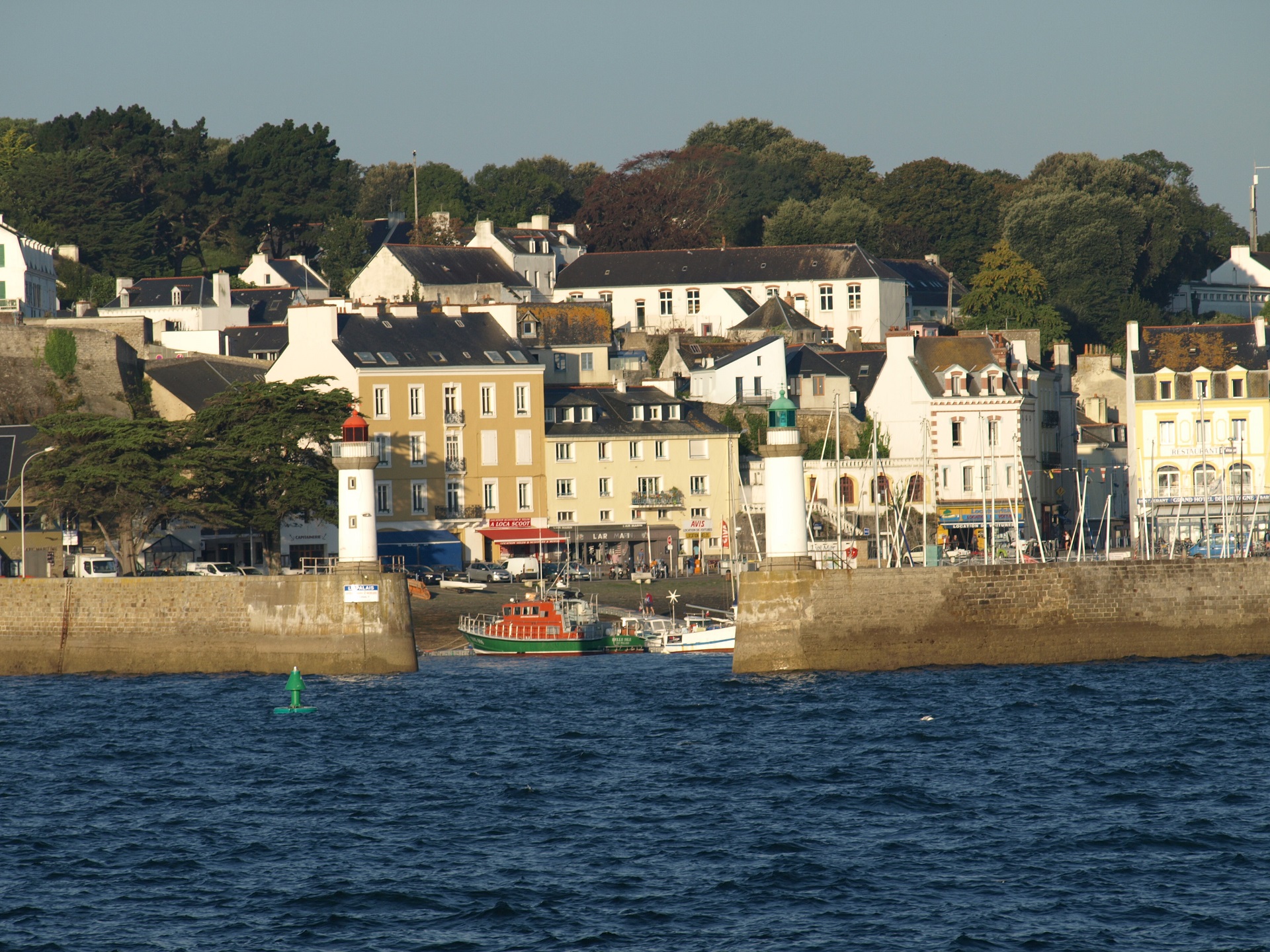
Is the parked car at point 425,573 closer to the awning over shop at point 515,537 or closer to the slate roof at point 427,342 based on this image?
the awning over shop at point 515,537

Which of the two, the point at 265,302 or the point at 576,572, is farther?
the point at 265,302

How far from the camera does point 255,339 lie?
91500 mm

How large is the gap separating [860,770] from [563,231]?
88533 mm

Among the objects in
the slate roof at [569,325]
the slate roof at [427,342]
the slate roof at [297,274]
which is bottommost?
the slate roof at [427,342]

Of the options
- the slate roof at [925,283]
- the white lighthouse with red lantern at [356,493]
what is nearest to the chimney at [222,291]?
the slate roof at [925,283]

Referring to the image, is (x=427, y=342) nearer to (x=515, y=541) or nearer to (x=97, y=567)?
(x=515, y=541)

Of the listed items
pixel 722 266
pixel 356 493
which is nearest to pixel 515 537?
pixel 356 493

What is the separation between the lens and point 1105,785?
33.2 meters

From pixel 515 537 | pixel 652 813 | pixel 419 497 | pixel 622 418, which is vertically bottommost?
pixel 652 813

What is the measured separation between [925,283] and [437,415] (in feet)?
141

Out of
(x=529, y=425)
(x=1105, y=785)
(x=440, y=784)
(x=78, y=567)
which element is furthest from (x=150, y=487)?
(x=1105, y=785)

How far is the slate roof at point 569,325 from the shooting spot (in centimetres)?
8694

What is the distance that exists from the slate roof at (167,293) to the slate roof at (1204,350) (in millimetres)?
46149

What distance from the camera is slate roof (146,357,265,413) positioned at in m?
77.1
